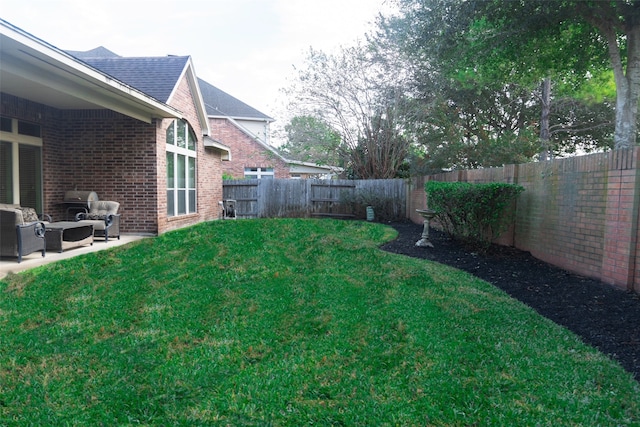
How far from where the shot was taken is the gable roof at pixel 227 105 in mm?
25703

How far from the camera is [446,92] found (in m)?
16.2

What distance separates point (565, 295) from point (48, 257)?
752 centimetres

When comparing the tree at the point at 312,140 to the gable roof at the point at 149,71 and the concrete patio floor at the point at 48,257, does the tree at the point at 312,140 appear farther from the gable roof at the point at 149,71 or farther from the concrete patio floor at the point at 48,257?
the concrete patio floor at the point at 48,257

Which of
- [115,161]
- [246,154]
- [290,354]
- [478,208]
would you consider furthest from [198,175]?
[246,154]

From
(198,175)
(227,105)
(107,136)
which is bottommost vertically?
(198,175)

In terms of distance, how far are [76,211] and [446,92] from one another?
13091mm

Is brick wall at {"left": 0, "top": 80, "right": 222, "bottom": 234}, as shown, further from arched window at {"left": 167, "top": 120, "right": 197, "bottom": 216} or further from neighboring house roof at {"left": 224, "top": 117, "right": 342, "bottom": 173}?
neighboring house roof at {"left": 224, "top": 117, "right": 342, "bottom": 173}

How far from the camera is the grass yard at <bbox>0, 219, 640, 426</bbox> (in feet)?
8.30

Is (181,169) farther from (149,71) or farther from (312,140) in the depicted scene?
(312,140)

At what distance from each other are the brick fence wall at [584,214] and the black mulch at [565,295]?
0.19 meters

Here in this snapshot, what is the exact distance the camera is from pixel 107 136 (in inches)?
385

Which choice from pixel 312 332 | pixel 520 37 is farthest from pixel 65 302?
pixel 520 37

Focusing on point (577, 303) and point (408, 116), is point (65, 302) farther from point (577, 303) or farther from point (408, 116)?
point (408, 116)

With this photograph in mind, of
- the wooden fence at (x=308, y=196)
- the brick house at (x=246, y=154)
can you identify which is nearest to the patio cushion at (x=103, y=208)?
the wooden fence at (x=308, y=196)
